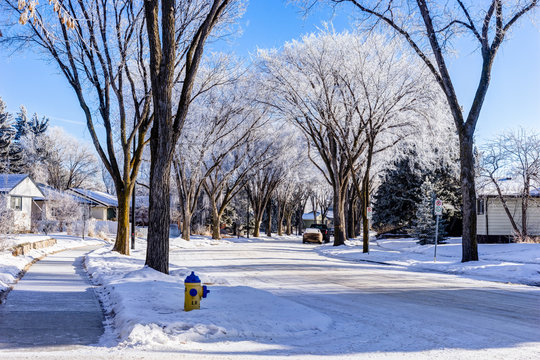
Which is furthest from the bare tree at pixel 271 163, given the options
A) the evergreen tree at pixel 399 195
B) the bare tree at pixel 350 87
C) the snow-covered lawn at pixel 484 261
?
A: the snow-covered lawn at pixel 484 261

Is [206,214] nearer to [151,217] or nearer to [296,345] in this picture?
[151,217]

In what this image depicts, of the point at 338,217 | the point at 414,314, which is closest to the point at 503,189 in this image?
the point at 338,217

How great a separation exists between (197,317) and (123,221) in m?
13.4

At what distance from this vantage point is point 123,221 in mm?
19188

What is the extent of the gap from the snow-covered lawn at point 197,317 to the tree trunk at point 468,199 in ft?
36.6

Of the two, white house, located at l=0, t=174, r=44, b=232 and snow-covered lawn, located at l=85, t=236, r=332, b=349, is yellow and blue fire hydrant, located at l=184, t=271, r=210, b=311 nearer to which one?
snow-covered lawn, located at l=85, t=236, r=332, b=349

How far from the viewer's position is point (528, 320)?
756 centimetres

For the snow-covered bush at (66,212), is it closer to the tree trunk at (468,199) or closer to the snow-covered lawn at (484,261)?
the snow-covered lawn at (484,261)

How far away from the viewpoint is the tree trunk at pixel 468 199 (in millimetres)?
→ 17594

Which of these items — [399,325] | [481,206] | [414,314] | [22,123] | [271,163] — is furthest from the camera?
[22,123]

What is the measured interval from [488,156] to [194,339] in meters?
30.1

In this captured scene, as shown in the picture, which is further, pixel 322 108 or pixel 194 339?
pixel 322 108

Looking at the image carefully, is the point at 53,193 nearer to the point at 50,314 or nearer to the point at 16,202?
the point at 16,202

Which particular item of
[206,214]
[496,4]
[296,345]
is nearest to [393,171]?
[496,4]
